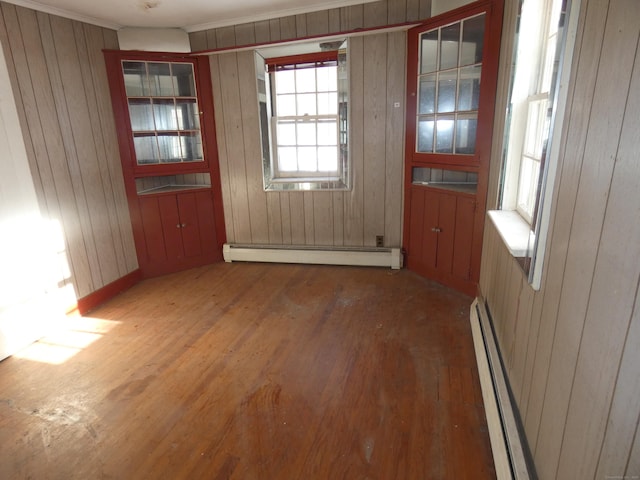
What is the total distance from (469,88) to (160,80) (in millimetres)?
2843

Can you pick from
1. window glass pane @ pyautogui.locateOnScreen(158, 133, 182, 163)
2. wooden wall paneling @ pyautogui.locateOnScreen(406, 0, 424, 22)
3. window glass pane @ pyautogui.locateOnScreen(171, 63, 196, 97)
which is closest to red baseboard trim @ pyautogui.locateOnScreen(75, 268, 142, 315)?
window glass pane @ pyautogui.locateOnScreen(158, 133, 182, 163)

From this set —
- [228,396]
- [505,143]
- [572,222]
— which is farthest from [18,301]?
[505,143]

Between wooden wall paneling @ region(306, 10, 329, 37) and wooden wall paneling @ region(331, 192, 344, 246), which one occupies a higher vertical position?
wooden wall paneling @ region(306, 10, 329, 37)

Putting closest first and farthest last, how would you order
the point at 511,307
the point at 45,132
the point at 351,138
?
the point at 511,307 → the point at 45,132 → the point at 351,138

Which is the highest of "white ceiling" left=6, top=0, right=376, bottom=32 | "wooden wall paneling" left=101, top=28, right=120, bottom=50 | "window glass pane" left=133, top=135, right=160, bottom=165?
"white ceiling" left=6, top=0, right=376, bottom=32

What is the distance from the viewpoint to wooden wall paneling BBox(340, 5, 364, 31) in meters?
3.28

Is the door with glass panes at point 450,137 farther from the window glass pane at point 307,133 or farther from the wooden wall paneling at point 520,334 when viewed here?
the wooden wall paneling at point 520,334

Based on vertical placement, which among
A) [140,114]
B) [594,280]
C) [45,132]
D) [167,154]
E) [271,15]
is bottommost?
[594,280]

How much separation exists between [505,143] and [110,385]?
281cm

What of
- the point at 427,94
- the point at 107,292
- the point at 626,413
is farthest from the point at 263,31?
the point at 626,413

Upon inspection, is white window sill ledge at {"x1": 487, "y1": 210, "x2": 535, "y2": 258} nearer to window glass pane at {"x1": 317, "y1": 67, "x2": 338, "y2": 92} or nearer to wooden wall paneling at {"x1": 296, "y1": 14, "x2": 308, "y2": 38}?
window glass pane at {"x1": 317, "y1": 67, "x2": 338, "y2": 92}

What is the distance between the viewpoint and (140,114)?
11.6ft

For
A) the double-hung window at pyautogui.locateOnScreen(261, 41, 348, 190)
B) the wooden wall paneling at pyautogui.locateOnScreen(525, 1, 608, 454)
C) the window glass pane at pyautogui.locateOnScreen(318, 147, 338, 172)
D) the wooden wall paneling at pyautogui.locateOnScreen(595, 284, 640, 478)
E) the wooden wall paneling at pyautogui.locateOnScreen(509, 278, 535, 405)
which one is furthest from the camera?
the window glass pane at pyautogui.locateOnScreen(318, 147, 338, 172)

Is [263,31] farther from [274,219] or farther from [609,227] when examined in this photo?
[609,227]
